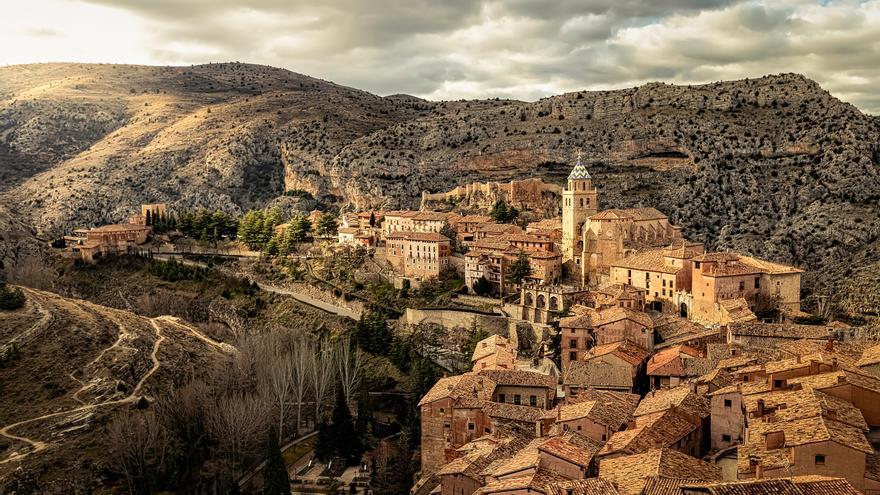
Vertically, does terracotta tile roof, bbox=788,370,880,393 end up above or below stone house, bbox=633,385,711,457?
above

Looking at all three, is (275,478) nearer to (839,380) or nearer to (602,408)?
(602,408)

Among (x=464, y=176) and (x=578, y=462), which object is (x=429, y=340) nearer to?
(x=578, y=462)

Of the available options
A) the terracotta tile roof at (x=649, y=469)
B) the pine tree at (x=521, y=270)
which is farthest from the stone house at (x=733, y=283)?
the terracotta tile roof at (x=649, y=469)

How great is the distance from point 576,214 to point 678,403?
30.9 meters

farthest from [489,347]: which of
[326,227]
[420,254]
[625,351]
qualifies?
[326,227]

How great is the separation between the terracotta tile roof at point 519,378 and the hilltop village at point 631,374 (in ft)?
0.31

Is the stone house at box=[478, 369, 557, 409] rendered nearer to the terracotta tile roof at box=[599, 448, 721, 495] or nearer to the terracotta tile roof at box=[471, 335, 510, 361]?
the terracotta tile roof at box=[471, 335, 510, 361]

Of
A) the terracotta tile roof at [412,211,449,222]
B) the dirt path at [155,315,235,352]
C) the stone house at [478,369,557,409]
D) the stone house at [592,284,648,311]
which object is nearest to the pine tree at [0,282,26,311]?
the dirt path at [155,315,235,352]

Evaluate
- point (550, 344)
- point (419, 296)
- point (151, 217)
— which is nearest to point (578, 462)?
point (550, 344)

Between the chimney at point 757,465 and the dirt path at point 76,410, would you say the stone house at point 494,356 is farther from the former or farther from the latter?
the chimney at point 757,465

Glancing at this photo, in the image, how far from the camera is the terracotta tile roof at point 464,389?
32.2 meters

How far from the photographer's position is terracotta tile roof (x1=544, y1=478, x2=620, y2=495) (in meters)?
19.1

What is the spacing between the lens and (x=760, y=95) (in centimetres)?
9444

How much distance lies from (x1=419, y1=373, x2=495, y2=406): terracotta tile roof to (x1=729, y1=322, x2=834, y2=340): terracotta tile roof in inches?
494
